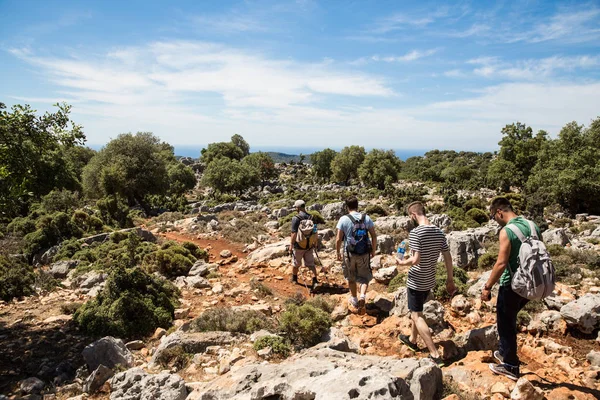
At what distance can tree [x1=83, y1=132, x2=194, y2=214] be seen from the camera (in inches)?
1298

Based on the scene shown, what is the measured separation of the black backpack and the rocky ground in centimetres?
124

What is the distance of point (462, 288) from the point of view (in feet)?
25.5

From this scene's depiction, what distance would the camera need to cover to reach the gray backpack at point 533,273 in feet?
12.4

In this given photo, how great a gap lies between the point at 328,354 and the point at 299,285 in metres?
5.31

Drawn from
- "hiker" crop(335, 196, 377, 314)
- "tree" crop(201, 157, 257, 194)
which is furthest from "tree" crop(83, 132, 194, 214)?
"hiker" crop(335, 196, 377, 314)

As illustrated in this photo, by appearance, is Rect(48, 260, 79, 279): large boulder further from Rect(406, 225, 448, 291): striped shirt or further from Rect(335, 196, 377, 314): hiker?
Rect(406, 225, 448, 291): striped shirt

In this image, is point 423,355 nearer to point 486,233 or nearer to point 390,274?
point 390,274

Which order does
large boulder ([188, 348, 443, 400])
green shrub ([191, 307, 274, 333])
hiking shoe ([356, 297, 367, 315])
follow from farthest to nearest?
hiking shoe ([356, 297, 367, 315]) → green shrub ([191, 307, 274, 333]) → large boulder ([188, 348, 443, 400])

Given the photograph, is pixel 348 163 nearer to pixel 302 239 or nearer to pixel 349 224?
pixel 302 239

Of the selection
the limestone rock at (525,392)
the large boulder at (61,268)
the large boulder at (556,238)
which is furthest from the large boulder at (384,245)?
the large boulder at (61,268)

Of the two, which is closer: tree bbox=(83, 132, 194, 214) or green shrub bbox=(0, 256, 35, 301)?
green shrub bbox=(0, 256, 35, 301)

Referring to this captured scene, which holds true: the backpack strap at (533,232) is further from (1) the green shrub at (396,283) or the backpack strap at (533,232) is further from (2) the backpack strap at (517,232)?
(1) the green shrub at (396,283)

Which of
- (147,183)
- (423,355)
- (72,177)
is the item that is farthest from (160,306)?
(72,177)

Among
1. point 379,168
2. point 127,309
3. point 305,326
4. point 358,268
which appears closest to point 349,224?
point 358,268
